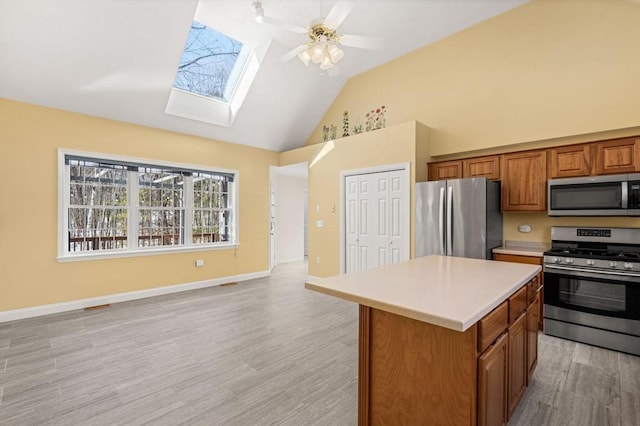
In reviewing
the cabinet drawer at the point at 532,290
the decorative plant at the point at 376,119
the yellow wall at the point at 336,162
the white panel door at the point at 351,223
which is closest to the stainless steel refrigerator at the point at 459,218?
the yellow wall at the point at 336,162

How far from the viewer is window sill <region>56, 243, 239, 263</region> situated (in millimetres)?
4207

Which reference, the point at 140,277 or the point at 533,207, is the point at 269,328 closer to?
the point at 140,277

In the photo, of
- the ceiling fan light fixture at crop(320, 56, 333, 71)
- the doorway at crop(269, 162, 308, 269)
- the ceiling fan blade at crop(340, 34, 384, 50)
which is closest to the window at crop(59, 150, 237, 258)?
the doorway at crop(269, 162, 308, 269)

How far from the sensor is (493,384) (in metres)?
1.49

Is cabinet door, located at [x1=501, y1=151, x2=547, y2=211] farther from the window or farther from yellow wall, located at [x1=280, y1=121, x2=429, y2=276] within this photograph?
the window

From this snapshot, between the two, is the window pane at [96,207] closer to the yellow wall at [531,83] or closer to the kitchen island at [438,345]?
the kitchen island at [438,345]

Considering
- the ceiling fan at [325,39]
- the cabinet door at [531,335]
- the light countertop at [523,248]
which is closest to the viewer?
the cabinet door at [531,335]

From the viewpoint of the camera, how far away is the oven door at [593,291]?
279 centimetres

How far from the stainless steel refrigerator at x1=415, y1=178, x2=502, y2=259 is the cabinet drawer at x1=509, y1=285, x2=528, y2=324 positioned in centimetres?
184

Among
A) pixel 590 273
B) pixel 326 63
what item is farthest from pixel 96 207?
pixel 590 273

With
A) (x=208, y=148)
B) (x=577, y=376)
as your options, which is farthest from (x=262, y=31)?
(x=577, y=376)

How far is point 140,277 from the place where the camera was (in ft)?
15.7

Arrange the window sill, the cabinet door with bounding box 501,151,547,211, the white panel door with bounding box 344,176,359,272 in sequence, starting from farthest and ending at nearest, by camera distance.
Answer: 1. the white panel door with bounding box 344,176,359,272
2. the window sill
3. the cabinet door with bounding box 501,151,547,211

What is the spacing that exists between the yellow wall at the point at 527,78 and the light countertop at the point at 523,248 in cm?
138
